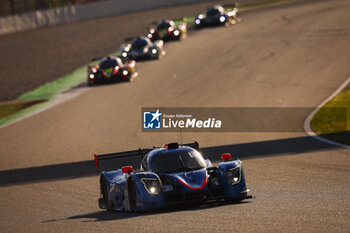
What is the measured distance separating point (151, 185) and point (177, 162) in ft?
4.11

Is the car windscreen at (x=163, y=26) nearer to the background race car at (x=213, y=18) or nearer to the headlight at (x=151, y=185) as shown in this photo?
the background race car at (x=213, y=18)

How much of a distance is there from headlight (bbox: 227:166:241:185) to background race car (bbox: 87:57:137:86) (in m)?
26.7

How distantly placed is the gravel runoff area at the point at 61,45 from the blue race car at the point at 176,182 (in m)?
27.1

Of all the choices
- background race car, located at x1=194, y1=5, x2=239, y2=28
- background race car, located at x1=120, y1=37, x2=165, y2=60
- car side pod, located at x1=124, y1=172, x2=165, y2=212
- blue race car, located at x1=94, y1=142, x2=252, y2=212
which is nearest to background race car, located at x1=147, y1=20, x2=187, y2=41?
background race car, located at x1=194, y1=5, x2=239, y2=28

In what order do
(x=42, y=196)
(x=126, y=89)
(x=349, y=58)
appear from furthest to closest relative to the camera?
(x=349, y=58) < (x=126, y=89) < (x=42, y=196)

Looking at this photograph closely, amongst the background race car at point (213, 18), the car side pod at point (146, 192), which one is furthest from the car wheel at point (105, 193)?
the background race car at point (213, 18)

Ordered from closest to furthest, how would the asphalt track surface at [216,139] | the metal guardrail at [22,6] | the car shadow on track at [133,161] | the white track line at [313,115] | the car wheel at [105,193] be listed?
the asphalt track surface at [216,139] → the car wheel at [105,193] → the car shadow on track at [133,161] → the white track line at [313,115] → the metal guardrail at [22,6]

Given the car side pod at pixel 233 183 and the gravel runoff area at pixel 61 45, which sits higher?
the gravel runoff area at pixel 61 45

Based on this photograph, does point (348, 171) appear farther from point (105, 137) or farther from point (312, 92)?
point (312, 92)

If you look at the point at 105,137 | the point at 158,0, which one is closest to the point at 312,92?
the point at 105,137

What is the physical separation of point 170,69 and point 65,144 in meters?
16.2

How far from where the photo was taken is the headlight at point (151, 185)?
13961 mm

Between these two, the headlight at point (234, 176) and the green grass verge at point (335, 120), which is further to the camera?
the green grass verge at point (335, 120)

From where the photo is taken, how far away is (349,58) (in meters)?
41.6
